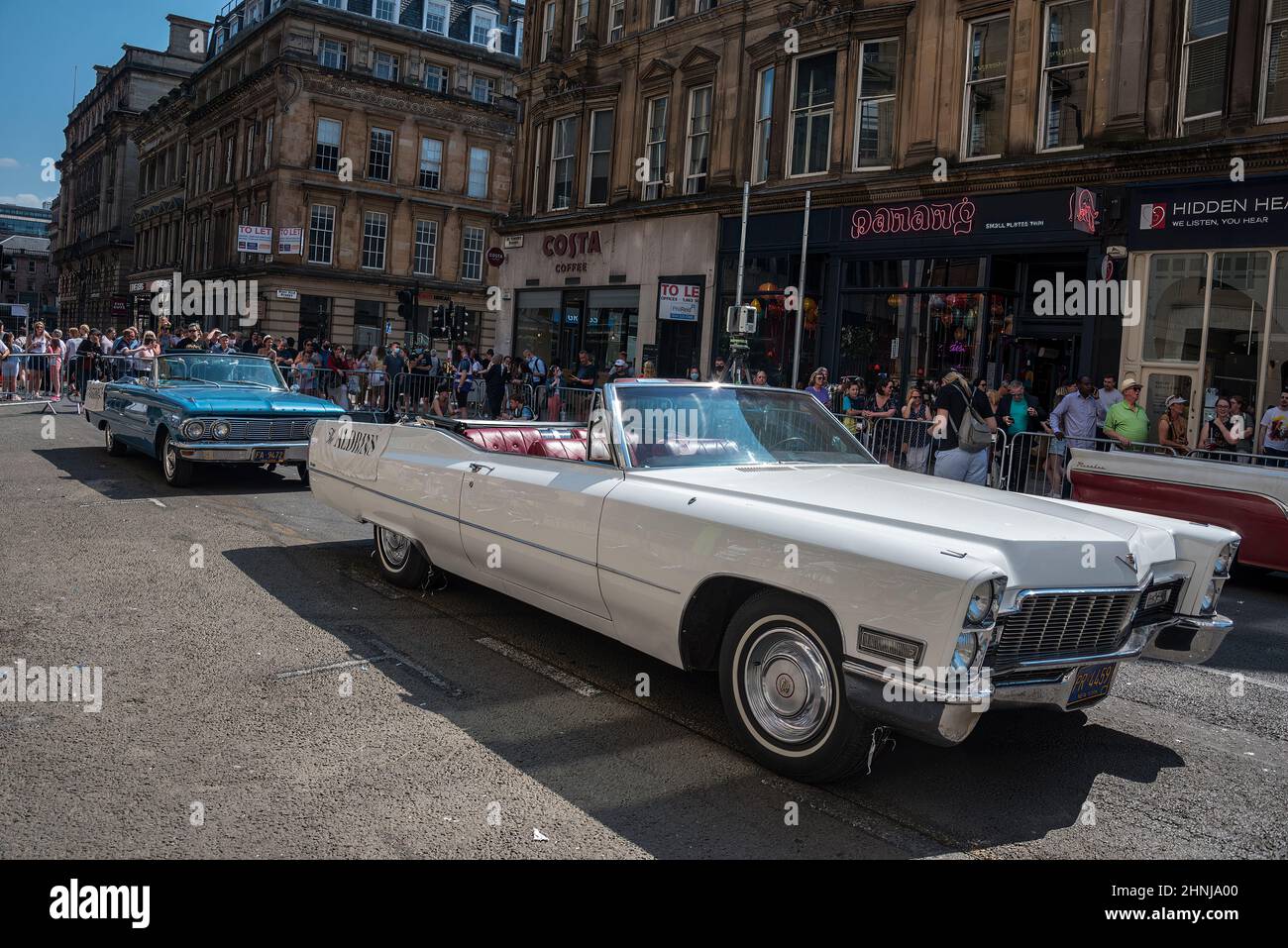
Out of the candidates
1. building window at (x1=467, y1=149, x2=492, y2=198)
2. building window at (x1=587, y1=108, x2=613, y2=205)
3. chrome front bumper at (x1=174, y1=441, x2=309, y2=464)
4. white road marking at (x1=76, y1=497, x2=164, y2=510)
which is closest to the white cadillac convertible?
white road marking at (x1=76, y1=497, x2=164, y2=510)

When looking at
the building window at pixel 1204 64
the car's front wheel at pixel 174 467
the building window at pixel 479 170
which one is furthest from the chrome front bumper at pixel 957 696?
the building window at pixel 479 170

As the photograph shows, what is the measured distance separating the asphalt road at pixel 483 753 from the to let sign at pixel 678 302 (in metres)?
15.8

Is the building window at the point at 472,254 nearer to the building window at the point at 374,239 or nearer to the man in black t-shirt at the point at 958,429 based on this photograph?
the building window at the point at 374,239

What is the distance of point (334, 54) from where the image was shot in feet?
159

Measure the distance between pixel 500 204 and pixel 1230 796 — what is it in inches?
2049

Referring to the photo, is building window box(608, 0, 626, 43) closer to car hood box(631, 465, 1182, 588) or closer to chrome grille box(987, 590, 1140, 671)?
car hood box(631, 465, 1182, 588)

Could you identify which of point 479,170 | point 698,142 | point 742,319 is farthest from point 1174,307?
point 479,170

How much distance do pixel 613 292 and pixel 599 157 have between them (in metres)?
3.83

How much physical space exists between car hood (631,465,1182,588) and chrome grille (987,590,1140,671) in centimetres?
7

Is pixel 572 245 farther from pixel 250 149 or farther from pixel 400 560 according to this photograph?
pixel 250 149

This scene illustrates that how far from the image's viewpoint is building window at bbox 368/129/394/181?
48688 millimetres
